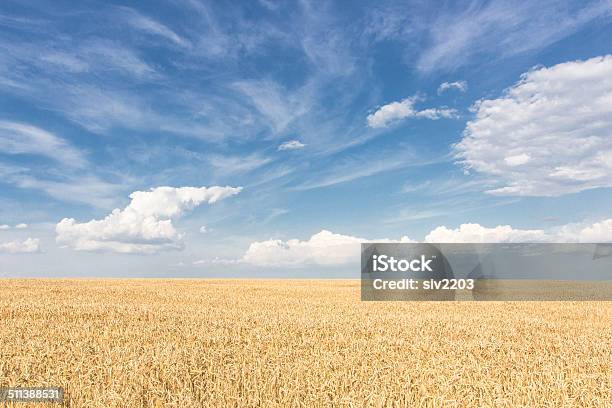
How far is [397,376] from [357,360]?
50.6 inches

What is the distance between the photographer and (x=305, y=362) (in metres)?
8.55

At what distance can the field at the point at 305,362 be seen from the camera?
6.80m

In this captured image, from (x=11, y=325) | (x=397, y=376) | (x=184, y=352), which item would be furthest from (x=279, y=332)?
(x=11, y=325)

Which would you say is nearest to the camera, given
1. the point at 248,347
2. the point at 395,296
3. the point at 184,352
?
the point at 184,352

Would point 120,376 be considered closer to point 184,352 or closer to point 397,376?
point 184,352

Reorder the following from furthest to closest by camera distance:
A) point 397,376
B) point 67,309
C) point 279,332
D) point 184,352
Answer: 1. point 67,309
2. point 279,332
3. point 184,352
4. point 397,376

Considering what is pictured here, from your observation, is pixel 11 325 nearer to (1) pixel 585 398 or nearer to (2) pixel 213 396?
(2) pixel 213 396

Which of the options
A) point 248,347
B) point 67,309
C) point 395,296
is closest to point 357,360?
point 248,347

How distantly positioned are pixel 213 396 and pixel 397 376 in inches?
122

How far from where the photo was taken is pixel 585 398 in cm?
703

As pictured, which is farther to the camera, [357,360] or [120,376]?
[357,360]

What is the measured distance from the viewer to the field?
22.3 feet

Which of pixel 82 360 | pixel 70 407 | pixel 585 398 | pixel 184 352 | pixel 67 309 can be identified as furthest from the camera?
pixel 67 309

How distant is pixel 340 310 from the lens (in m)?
19.7
